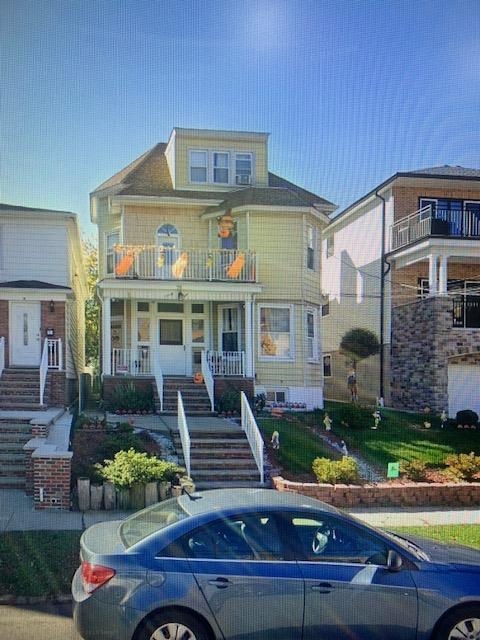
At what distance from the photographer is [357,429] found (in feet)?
37.5

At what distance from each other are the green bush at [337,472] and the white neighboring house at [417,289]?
6.54 meters

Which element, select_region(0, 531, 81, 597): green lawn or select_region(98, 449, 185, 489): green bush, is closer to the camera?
select_region(0, 531, 81, 597): green lawn

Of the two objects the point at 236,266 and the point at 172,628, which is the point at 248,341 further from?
the point at 172,628

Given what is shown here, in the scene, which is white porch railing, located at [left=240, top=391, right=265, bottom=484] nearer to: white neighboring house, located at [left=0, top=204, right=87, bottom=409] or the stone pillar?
the stone pillar

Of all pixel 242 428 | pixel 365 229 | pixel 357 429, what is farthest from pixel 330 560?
pixel 365 229

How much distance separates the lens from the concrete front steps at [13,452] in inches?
317

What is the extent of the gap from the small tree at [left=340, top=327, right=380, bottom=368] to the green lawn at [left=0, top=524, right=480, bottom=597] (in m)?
9.12

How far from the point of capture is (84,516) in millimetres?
6934

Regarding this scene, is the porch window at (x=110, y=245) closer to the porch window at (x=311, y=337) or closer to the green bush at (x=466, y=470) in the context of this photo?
the porch window at (x=311, y=337)

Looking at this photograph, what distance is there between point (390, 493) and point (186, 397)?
18.5ft

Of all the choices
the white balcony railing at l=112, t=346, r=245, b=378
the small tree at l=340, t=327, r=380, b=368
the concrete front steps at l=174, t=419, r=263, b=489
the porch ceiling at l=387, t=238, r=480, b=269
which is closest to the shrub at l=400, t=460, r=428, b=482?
the concrete front steps at l=174, t=419, r=263, b=489

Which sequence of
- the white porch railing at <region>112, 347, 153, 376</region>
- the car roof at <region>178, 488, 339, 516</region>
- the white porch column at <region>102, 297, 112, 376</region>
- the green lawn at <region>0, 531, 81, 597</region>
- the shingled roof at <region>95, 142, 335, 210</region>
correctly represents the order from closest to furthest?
1. the car roof at <region>178, 488, 339, 516</region>
2. the green lawn at <region>0, 531, 81, 597</region>
3. the white porch column at <region>102, 297, 112, 376</region>
4. the white porch railing at <region>112, 347, 153, 376</region>
5. the shingled roof at <region>95, 142, 335, 210</region>

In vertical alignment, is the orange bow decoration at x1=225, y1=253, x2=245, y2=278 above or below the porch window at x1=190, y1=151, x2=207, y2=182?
below

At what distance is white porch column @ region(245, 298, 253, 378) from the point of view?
14.0 metres
